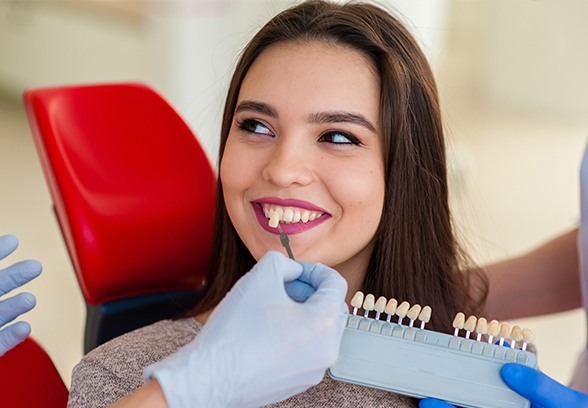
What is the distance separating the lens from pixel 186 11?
10.7ft

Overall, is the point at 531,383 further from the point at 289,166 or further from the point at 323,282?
the point at 289,166

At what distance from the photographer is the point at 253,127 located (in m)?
1.25

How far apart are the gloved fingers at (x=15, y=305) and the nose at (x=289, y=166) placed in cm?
41

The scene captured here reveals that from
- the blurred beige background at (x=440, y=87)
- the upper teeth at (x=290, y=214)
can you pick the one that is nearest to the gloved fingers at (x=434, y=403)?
the upper teeth at (x=290, y=214)

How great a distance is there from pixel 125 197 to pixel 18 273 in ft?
0.81

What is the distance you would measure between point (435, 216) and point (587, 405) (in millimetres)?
392

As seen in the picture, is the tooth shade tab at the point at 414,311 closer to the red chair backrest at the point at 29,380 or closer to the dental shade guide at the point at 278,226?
the dental shade guide at the point at 278,226

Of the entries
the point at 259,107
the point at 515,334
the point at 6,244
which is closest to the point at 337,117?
the point at 259,107

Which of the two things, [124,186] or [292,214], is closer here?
[292,214]

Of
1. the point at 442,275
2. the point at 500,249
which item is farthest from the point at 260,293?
the point at 500,249

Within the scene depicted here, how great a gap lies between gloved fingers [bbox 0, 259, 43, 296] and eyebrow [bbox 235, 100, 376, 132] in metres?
0.40

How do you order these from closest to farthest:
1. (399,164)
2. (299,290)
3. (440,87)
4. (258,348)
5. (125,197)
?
(258,348) < (299,290) < (399,164) < (125,197) < (440,87)

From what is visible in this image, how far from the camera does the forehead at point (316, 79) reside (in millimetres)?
1186

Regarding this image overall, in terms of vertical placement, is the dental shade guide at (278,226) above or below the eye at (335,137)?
below
